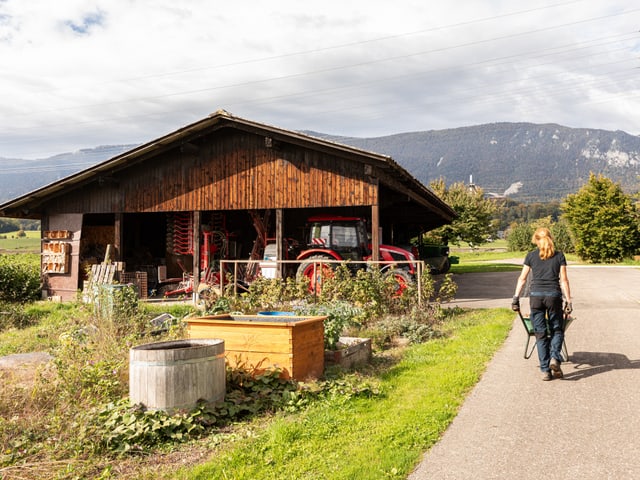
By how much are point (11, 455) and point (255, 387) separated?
8.14ft

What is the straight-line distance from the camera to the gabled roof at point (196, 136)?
15.3 meters

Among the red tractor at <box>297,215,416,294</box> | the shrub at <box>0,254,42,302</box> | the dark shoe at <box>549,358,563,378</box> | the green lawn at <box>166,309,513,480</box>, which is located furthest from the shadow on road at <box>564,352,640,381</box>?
the shrub at <box>0,254,42,302</box>

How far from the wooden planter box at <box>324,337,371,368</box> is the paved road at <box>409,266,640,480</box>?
1.71 metres

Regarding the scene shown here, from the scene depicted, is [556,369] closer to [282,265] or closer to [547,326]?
[547,326]

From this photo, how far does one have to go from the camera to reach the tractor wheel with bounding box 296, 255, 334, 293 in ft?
41.4

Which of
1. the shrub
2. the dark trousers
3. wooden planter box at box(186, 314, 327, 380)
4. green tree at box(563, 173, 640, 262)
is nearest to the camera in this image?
wooden planter box at box(186, 314, 327, 380)

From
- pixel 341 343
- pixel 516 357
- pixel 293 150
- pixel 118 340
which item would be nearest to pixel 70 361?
pixel 118 340

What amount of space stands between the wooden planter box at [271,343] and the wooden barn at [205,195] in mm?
8610

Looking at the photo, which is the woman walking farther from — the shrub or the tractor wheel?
the shrub

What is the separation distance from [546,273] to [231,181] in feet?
37.8

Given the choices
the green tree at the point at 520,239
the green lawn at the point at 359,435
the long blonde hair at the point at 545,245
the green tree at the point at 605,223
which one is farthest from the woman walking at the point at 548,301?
the green tree at the point at 520,239

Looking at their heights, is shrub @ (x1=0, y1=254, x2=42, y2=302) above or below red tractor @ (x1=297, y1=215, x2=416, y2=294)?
below

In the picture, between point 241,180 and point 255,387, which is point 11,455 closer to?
point 255,387

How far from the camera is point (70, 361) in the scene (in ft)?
21.8
